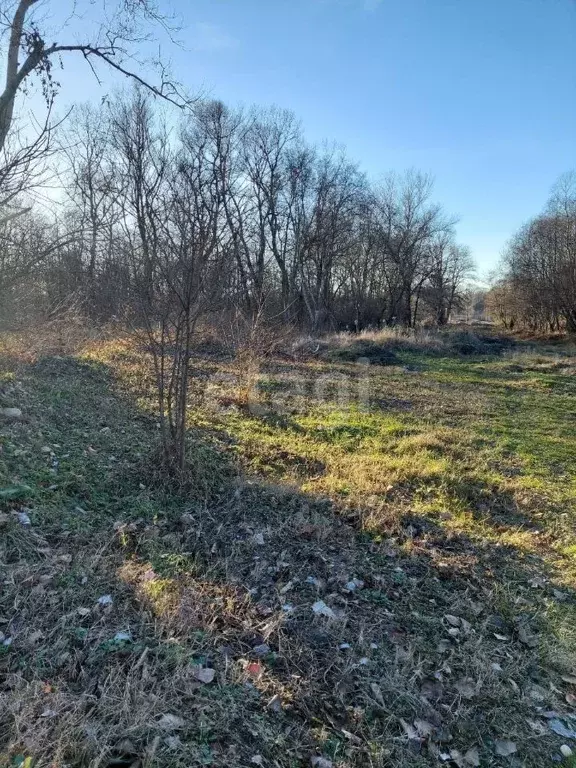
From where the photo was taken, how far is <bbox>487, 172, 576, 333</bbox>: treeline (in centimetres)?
2580

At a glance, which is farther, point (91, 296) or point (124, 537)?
point (91, 296)

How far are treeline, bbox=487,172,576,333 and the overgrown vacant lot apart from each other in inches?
974

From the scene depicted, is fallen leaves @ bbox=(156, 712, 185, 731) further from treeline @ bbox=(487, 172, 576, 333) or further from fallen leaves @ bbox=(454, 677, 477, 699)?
treeline @ bbox=(487, 172, 576, 333)

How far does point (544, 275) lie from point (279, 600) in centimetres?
3137

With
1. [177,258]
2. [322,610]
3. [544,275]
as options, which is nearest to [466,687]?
[322,610]

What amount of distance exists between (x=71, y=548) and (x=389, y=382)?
867cm

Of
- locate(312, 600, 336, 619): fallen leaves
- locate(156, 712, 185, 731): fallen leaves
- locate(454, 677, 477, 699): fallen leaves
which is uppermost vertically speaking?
locate(156, 712, 185, 731): fallen leaves

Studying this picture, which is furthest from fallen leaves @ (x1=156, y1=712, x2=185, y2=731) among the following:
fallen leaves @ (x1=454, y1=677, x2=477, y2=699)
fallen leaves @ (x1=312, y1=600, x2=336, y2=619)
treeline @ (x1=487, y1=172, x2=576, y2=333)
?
treeline @ (x1=487, y1=172, x2=576, y2=333)

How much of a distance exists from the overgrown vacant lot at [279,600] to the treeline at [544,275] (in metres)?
24.7

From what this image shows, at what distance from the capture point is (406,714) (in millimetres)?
1806

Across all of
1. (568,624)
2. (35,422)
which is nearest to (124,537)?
(35,422)

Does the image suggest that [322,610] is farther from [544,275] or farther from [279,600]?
[544,275]

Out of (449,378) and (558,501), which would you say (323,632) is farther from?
(449,378)

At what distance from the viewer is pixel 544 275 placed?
2800 cm
